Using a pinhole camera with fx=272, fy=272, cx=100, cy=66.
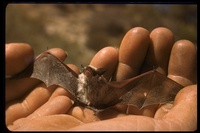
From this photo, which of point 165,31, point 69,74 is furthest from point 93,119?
point 165,31

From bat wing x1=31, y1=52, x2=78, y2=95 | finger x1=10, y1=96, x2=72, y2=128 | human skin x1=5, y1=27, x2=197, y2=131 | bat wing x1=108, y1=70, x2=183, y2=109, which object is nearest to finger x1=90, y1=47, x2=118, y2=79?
human skin x1=5, y1=27, x2=197, y2=131

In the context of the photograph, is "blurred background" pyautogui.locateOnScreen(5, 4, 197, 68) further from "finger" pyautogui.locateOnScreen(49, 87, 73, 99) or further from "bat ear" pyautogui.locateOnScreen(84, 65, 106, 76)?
"bat ear" pyautogui.locateOnScreen(84, 65, 106, 76)

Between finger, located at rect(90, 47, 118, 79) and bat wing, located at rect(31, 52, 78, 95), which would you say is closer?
finger, located at rect(90, 47, 118, 79)

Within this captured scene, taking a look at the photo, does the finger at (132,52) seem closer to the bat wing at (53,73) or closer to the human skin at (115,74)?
the human skin at (115,74)

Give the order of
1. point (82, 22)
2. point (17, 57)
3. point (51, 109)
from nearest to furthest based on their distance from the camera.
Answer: point (51, 109) → point (17, 57) → point (82, 22)

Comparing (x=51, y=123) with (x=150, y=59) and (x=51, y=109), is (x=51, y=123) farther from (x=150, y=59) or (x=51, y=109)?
(x=150, y=59)

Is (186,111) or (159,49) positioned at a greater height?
(159,49)

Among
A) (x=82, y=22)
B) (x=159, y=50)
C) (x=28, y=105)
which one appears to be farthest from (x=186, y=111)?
(x=82, y=22)
